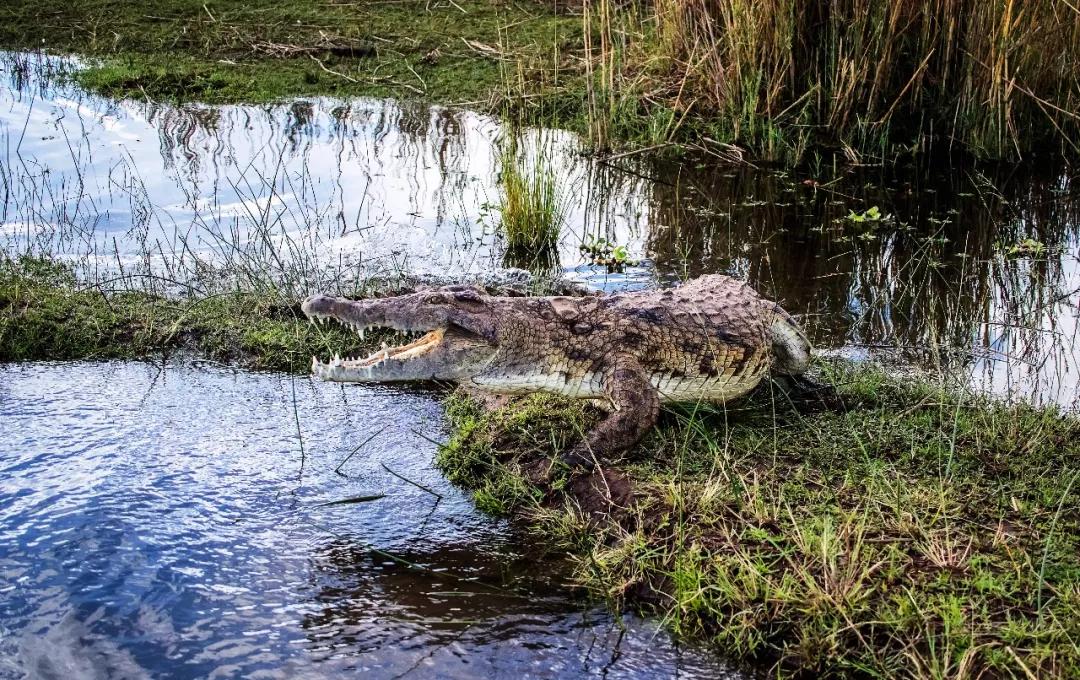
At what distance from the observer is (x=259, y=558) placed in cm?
380

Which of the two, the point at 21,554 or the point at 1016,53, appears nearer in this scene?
the point at 21,554

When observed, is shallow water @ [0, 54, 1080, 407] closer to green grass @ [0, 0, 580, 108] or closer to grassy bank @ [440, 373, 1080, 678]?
green grass @ [0, 0, 580, 108]

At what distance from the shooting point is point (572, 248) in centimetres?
695

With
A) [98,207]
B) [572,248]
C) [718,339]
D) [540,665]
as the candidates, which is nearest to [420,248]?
[572,248]

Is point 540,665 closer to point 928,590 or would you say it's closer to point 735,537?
point 735,537

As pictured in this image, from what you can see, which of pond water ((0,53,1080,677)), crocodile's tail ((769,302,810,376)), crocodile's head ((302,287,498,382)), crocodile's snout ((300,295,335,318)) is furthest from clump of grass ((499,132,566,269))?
crocodile's snout ((300,295,335,318))

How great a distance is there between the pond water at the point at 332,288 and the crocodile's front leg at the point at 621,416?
448 millimetres

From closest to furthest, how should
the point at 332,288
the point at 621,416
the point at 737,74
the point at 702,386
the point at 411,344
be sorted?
the point at 621,416 → the point at 411,344 → the point at 702,386 → the point at 332,288 → the point at 737,74

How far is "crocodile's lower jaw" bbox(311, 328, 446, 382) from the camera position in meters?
4.15

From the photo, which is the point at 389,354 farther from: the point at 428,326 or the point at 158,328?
the point at 158,328

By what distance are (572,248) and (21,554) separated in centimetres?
395

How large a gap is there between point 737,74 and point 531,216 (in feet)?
7.73

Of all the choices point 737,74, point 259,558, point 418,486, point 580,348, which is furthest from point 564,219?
point 259,558

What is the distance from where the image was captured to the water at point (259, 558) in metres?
3.32
